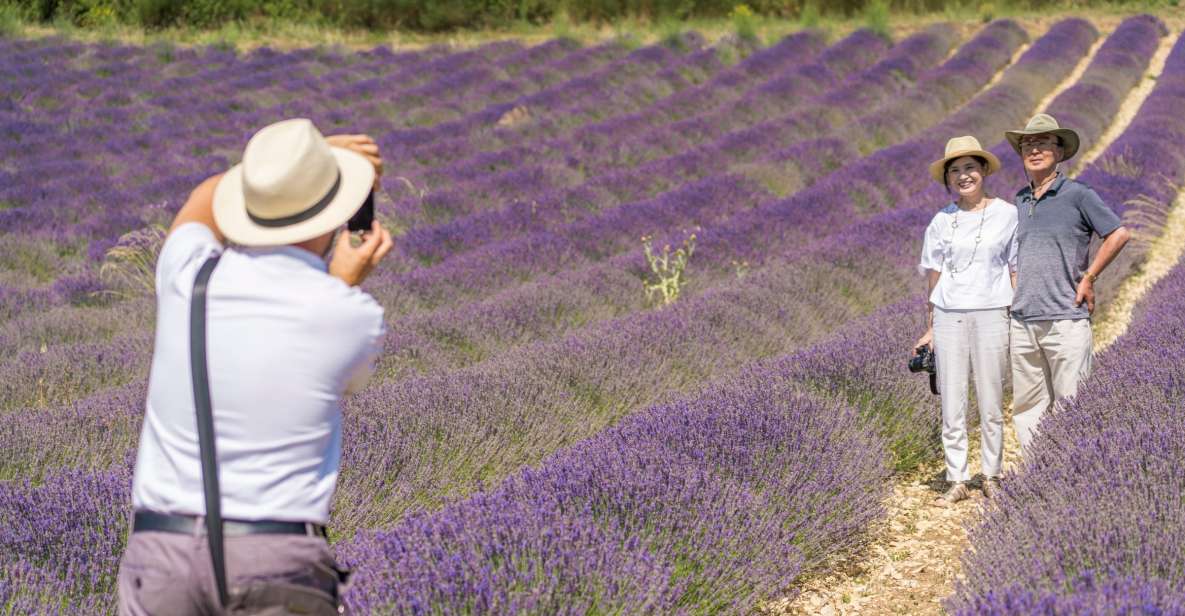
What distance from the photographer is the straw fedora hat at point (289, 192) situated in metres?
1.35

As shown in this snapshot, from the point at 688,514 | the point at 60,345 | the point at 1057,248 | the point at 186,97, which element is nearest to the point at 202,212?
the point at 688,514

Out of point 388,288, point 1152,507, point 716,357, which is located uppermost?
point 1152,507

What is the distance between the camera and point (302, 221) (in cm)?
137

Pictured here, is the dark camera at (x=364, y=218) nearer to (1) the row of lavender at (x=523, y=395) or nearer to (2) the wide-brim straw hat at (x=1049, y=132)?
(1) the row of lavender at (x=523, y=395)

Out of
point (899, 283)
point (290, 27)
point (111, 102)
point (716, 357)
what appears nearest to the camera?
point (716, 357)

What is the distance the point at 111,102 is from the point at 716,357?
11348 mm

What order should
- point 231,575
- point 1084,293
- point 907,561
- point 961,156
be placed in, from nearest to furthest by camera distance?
point 231,575
point 907,561
point 1084,293
point 961,156

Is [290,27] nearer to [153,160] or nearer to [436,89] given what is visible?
[436,89]

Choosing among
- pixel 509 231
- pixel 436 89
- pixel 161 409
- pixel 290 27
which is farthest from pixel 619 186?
pixel 290 27

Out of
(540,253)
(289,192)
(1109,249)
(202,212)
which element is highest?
(289,192)

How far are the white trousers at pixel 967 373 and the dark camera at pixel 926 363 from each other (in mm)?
67

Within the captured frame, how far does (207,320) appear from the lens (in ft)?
4.40

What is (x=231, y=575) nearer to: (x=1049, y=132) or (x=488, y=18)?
(x=1049, y=132)

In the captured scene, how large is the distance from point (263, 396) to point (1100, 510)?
1.71m
